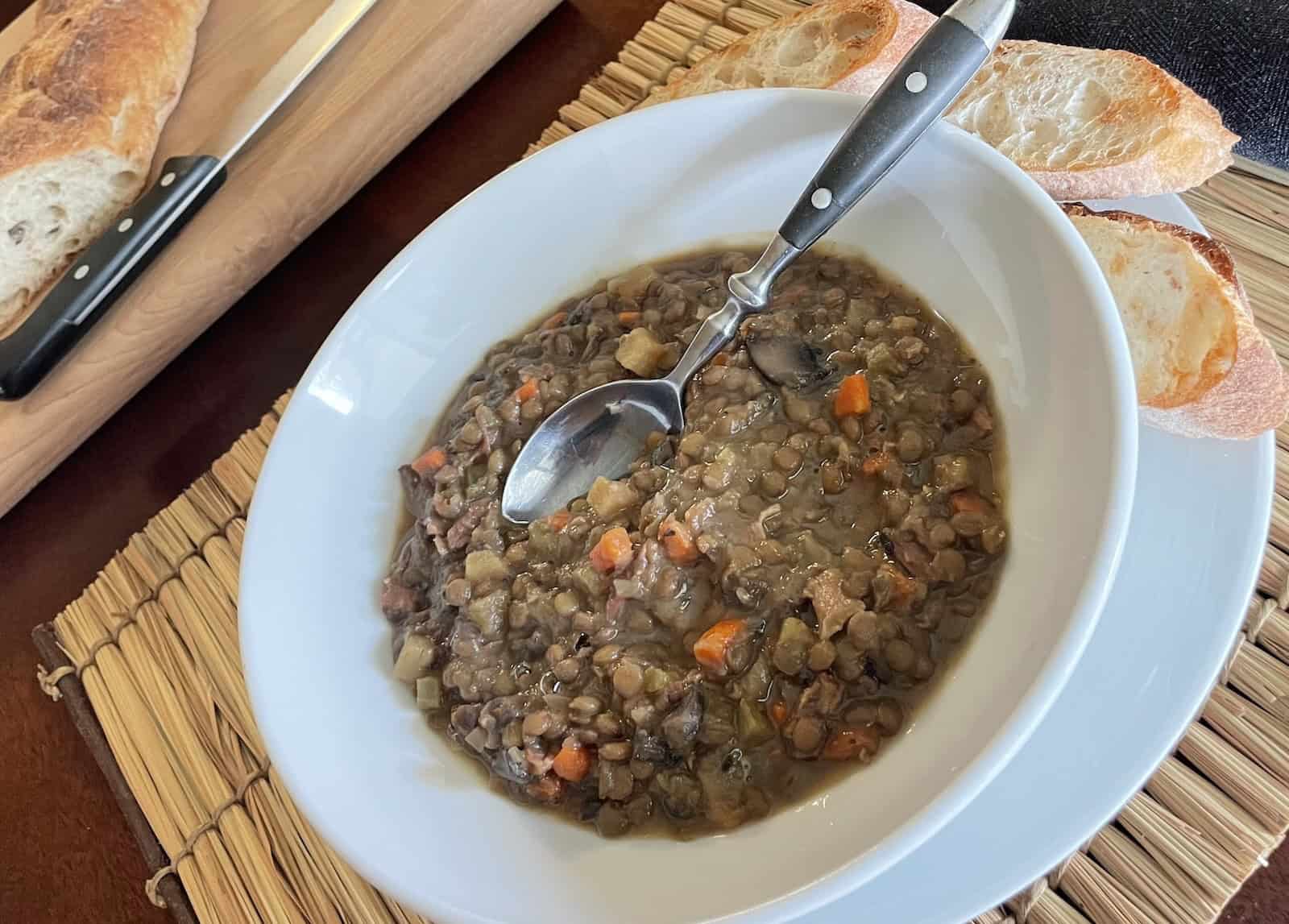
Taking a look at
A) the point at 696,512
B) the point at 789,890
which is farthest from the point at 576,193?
the point at 789,890

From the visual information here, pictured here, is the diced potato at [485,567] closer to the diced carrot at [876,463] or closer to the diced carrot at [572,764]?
the diced carrot at [572,764]

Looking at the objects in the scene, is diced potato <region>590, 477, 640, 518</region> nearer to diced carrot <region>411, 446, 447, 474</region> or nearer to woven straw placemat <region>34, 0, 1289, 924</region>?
diced carrot <region>411, 446, 447, 474</region>

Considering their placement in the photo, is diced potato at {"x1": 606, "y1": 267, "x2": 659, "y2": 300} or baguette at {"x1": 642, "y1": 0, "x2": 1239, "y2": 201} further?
diced potato at {"x1": 606, "y1": 267, "x2": 659, "y2": 300}

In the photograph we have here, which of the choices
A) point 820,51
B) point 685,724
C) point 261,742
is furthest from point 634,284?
point 261,742

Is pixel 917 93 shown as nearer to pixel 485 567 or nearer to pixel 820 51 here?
pixel 820 51

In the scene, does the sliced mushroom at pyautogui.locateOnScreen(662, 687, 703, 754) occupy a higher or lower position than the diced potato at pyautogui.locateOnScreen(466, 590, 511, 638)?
lower

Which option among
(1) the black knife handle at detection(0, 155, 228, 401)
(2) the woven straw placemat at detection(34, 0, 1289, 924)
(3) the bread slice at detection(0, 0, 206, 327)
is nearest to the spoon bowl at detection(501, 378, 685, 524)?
(2) the woven straw placemat at detection(34, 0, 1289, 924)

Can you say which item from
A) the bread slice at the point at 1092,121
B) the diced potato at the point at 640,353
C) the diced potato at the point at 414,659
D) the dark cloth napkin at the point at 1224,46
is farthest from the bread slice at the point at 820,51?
the diced potato at the point at 414,659
